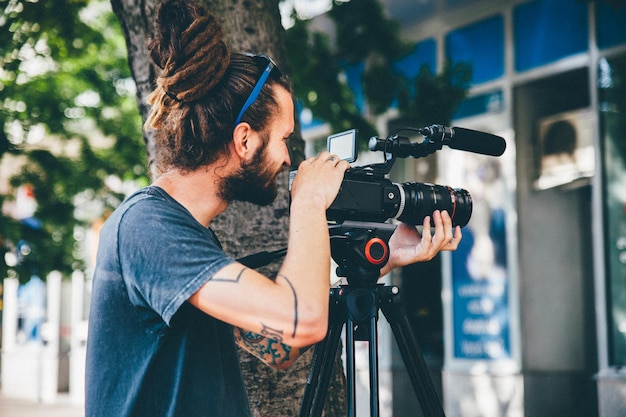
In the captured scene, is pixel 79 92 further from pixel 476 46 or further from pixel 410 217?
pixel 410 217

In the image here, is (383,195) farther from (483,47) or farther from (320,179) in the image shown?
(483,47)

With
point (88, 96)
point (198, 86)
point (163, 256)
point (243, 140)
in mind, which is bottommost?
point (163, 256)

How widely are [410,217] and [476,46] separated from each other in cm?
513

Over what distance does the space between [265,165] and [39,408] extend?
1218 centimetres

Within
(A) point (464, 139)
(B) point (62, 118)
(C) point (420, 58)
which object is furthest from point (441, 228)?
(B) point (62, 118)

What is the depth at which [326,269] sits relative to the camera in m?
2.01

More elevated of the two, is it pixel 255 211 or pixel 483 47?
pixel 483 47

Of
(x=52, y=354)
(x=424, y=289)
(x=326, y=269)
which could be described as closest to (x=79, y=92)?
(x=424, y=289)

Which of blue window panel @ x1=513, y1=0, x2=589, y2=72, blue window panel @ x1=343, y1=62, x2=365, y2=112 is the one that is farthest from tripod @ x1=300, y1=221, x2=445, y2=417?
blue window panel @ x1=343, y1=62, x2=365, y2=112

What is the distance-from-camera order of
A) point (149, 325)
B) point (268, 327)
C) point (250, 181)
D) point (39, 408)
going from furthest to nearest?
1. point (39, 408)
2. point (250, 181)
3. point (149, 325)
4. point (268, 327)

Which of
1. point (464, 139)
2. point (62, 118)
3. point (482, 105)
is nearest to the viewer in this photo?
point (464, 139)

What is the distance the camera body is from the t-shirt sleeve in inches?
23.3

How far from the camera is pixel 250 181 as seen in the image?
2.26m

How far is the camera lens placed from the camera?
2641 millimetres
